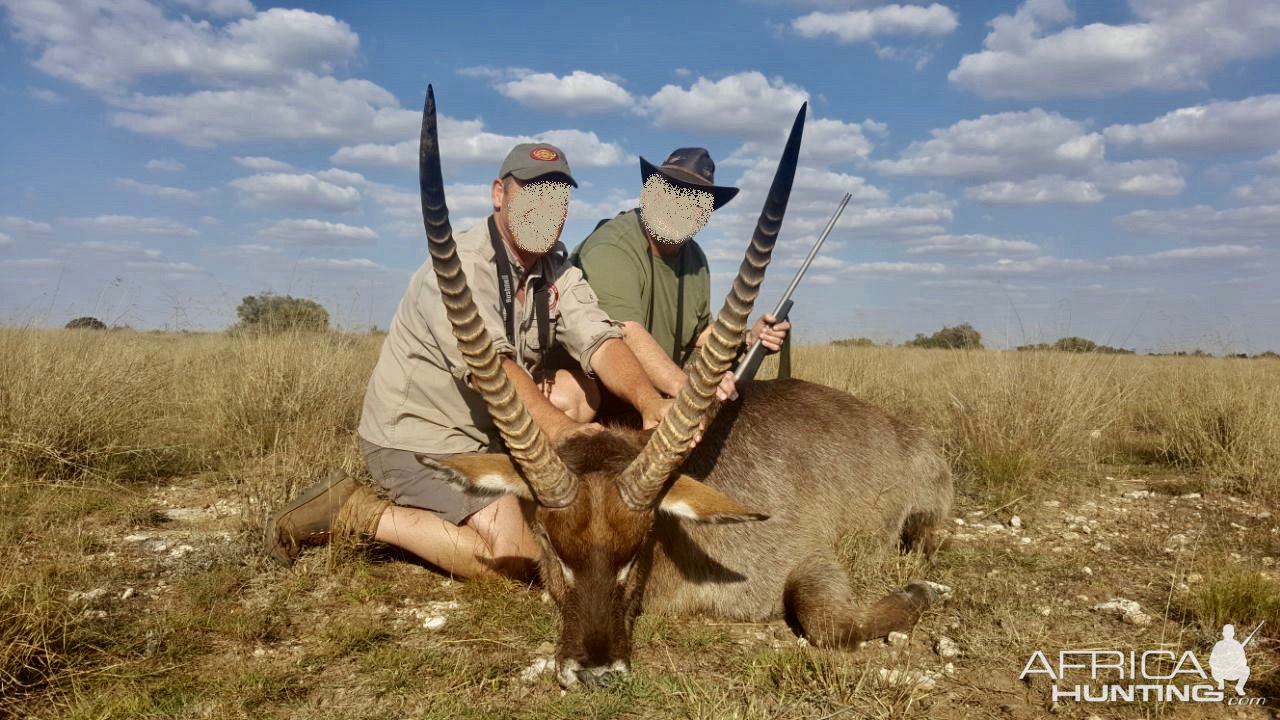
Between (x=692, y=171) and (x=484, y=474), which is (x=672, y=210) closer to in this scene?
(x=692, y=171)

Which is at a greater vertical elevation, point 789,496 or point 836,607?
point 789,496

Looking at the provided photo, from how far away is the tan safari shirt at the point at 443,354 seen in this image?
5.22 meters

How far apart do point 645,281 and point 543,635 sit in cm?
319

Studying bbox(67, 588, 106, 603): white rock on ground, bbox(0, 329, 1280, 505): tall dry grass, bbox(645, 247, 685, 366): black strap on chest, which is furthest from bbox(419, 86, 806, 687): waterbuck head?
bbox(645, 247, 685, 366): black strap on chest

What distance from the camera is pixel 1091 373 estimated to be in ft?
33.1

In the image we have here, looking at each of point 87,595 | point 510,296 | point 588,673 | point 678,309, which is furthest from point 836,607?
point 87,595

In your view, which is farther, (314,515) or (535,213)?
(535,213)

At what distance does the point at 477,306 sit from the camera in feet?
15.8

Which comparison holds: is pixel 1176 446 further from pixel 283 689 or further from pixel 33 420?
pixel 33 420

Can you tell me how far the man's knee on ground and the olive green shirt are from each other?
53cm

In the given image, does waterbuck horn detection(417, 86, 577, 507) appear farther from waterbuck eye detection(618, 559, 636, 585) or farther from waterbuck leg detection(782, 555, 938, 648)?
waterbuck leg detection(782, 555, 938, 648)

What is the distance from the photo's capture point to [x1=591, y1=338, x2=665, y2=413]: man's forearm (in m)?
4.99

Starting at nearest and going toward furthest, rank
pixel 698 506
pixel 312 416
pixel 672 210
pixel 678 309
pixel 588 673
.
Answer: pixel 588 673
pixel 698 506
pixel 672 210
pixel 678 309
pixel 312 416

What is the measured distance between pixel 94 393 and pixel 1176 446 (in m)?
11.0
